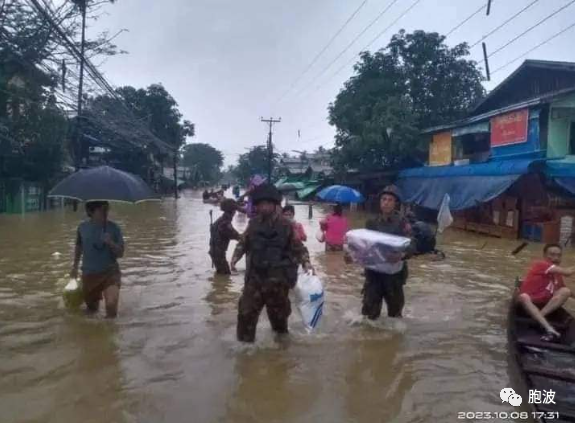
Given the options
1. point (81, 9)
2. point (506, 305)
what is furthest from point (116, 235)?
point (81, 9)

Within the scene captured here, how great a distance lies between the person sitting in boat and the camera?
6.18m

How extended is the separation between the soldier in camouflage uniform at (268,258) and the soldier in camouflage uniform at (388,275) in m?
1.07

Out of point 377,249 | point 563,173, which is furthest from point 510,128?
point 377,249

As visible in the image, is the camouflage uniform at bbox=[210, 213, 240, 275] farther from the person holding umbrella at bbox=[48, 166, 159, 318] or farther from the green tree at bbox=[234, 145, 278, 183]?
the green tree at bbox=[234, 145, 278, 183]

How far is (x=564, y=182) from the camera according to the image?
56.4 ft

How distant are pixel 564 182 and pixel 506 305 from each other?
10.2 meters

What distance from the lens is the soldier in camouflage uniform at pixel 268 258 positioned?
5.50m

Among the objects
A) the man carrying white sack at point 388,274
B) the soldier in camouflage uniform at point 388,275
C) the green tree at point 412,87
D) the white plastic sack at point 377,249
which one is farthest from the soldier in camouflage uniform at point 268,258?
the green tree at point 412,87

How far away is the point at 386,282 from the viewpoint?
247 inches

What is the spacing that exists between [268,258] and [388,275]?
150 centimetres

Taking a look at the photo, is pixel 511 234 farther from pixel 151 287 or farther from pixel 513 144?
pixel 151 287

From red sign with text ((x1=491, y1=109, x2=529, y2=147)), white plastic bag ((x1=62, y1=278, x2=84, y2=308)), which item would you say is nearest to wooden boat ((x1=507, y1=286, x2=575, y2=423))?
white plastic bag ((x1=62, y1=278, x2=84, y2=308))

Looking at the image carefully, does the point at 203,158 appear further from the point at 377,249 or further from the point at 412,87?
the point at 377,249

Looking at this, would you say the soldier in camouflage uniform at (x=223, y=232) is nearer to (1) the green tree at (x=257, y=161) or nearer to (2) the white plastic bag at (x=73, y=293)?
(2) the white plastic bag at (x=73, y=293)
